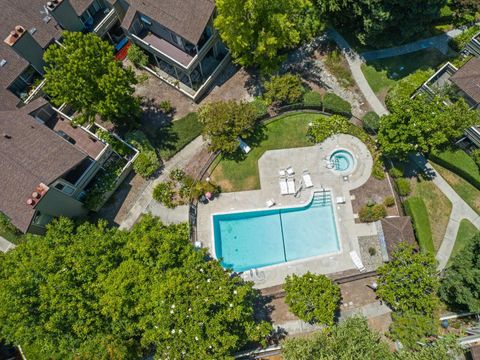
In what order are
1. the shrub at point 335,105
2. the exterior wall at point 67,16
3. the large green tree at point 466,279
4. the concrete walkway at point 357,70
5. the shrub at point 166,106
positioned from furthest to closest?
the concrete walkway at point 357,70
the shrub at point 166,106
the shrub at point 335,105
the exterior wall at point 67,16
the large green tree at point 466,279

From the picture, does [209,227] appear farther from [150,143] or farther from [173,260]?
[150,143]

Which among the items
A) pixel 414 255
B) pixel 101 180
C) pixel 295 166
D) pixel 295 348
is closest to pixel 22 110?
pixel 101 180

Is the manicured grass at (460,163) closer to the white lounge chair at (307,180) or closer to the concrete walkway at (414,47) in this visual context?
the concrete walkway at (414,47)

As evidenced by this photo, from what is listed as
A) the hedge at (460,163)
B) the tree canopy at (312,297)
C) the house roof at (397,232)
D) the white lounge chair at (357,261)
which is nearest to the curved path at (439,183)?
the hedge at (460,163)

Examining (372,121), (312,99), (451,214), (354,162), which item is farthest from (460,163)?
(312,99)

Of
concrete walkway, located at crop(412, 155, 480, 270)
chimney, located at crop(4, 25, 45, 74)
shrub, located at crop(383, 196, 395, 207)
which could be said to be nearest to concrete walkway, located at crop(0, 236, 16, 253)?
chimney, located at crop(4, 25, 45, 74)

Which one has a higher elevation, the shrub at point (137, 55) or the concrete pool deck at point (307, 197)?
the shrub at point (137, 55)

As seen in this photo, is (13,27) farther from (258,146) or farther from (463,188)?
(463,188)
